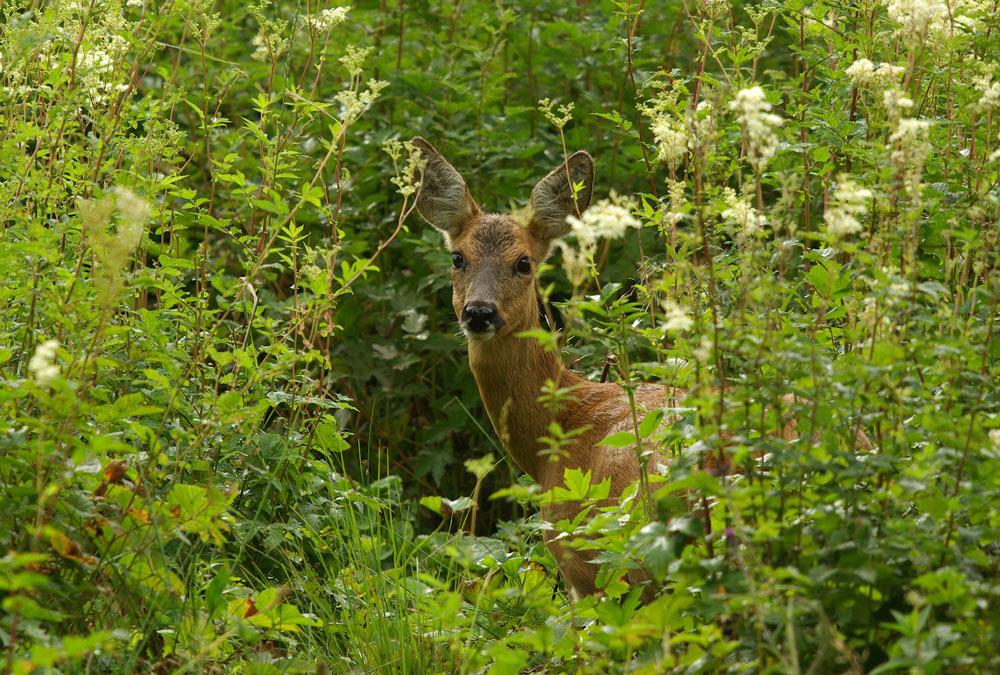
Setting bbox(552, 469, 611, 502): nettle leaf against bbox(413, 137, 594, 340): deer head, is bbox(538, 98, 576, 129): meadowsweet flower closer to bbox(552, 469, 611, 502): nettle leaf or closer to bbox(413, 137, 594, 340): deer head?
bbox(413, 137, 594, 340): deer head

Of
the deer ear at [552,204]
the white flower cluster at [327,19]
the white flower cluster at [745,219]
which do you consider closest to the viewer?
the white flower cluster at [745,219]

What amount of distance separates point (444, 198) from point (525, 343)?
3.33 feet

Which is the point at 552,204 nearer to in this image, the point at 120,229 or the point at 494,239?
the point at 494,239

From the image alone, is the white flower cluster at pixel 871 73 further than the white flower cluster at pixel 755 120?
Yes

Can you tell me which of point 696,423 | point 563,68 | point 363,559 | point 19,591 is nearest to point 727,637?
point 696,423

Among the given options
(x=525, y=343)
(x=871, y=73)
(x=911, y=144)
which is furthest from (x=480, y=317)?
(x=911, y=144)

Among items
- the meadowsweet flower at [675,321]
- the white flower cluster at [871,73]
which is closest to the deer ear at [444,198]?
the white flower cluster at [871,73]

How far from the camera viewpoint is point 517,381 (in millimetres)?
5082

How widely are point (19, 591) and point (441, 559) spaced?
6.49 ft

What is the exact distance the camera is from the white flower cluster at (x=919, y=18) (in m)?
3.11

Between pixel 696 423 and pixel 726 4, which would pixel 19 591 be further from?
pixel 726 4

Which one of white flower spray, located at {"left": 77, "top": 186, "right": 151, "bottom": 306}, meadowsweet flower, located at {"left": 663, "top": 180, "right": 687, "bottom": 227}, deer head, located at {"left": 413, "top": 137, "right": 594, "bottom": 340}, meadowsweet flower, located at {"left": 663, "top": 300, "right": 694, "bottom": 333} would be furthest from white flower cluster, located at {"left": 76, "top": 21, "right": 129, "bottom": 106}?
meadowsweet flower, located at {"left": 663, "top": 300, "right": 694, "bottom": 333}

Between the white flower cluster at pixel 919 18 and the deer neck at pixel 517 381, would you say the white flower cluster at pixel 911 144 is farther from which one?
the deer neck at pixel 517 381

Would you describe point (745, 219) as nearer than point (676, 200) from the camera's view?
Yes
